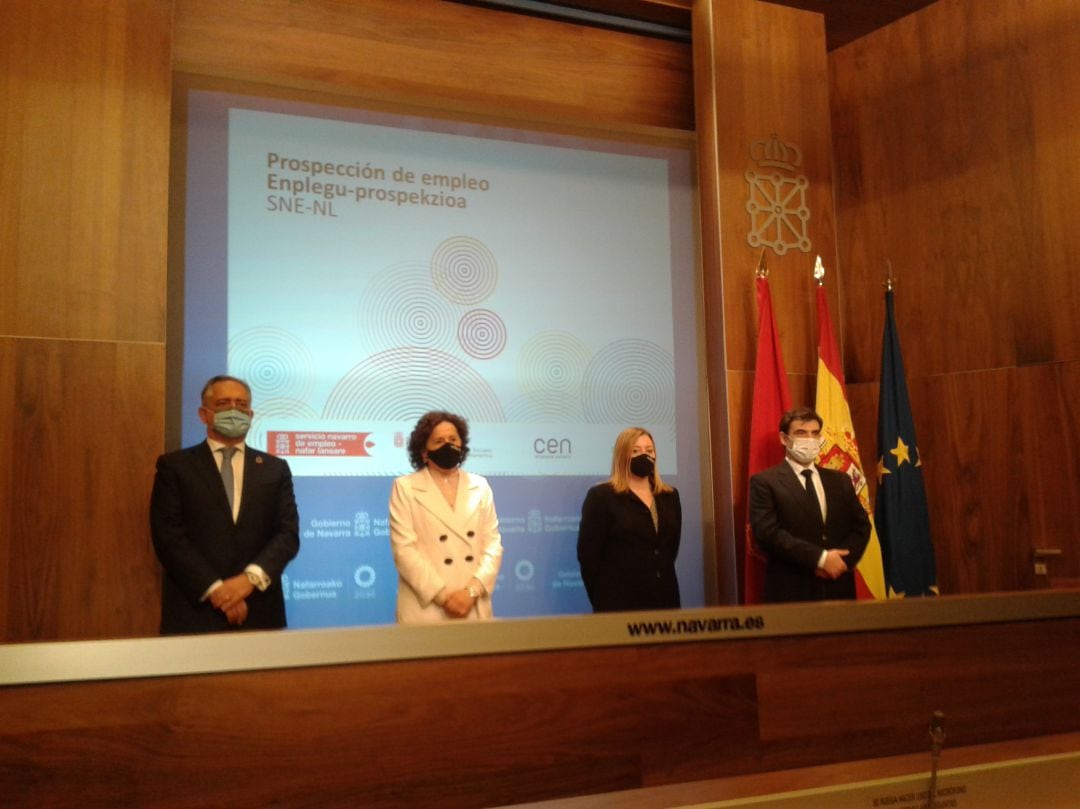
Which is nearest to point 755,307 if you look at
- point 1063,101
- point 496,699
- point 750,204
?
point 750,204

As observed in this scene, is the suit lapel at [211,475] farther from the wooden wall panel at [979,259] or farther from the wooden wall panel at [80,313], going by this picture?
the wooden wall panel at [979,259]

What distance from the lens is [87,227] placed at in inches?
143

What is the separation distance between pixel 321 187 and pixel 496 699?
3223mm

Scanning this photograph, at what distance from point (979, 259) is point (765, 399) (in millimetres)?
1202

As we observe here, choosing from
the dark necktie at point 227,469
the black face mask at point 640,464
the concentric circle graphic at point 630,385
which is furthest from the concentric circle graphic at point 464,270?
the dark necktie at point 227,469

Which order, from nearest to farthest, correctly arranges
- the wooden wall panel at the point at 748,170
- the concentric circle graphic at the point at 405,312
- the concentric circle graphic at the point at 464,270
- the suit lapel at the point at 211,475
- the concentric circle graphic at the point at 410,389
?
1. the suit lapel at the point at 211,475
2. the concentric circle graphic at the point at 410,389
3. the concentric circle graphic at the point at 405,312
4. the concentric circle graphic at the point at 464,270
5. the wooden wall panel at the point at 748,170

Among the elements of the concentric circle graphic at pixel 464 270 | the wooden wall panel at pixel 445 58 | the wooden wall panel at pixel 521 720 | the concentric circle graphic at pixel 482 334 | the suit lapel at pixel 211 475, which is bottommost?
the wooden wall panel at pixel 521 720

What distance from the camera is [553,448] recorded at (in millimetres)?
4422

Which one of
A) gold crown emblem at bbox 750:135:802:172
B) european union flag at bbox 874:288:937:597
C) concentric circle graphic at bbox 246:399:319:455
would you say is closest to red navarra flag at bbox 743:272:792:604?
european union flag at bbox 874:288:937:597

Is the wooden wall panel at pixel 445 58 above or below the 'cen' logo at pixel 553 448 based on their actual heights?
above

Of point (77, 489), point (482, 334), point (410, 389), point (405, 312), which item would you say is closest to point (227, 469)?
point (77, 489)

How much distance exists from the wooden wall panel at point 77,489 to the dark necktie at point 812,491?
7.72 ft

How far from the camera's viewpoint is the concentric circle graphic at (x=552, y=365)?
175 inches

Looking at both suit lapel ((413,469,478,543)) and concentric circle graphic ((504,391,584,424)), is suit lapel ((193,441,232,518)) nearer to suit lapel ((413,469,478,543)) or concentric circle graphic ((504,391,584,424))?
suit lapel ((413,469,478,543))
